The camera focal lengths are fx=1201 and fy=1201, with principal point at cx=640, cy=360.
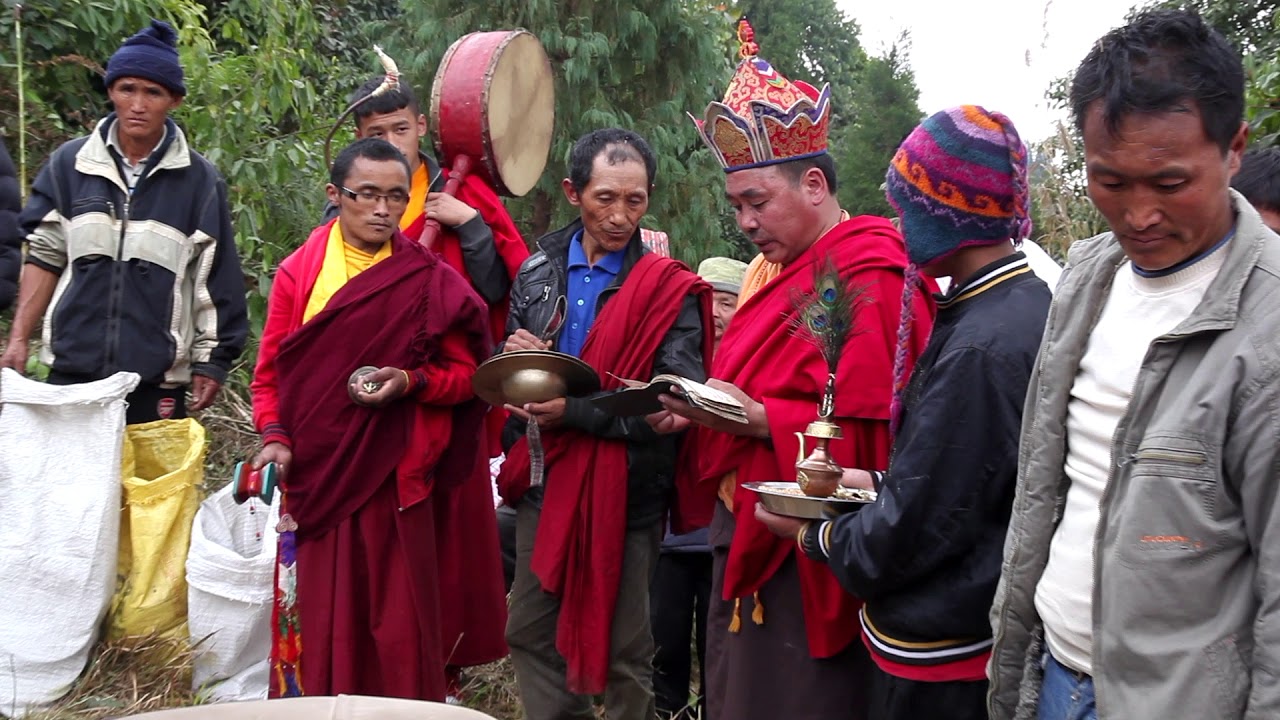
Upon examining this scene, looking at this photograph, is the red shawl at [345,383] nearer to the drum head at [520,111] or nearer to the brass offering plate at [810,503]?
the drum head at [520,111]

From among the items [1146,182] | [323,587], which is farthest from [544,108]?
[1146,182]

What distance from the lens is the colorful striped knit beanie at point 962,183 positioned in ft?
7.46

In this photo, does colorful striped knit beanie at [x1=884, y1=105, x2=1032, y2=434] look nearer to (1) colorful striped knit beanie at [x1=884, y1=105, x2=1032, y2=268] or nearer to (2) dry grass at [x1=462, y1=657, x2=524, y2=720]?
(1) colorful striped knit beanie at [x1=884, y1=105, x2=1032, y2=268]

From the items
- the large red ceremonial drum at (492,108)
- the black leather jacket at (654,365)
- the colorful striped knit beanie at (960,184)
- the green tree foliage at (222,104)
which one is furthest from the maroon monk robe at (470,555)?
the green tree foliage at (222,104)

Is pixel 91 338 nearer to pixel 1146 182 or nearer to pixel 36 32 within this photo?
pixel 36 32

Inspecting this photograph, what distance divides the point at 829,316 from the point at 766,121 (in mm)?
706

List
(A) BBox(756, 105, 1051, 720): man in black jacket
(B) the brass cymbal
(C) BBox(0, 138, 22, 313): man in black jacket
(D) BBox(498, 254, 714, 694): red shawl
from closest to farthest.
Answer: (A) BBox(756, 105, 1051, 720): man in black jacket
(B) the brass cymbal
(D) BBox(498, 254, 714, 694): red shawl
(C) BBox(0, 138, 22, 313): man in black jacket

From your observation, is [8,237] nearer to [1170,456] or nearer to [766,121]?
[766,121]

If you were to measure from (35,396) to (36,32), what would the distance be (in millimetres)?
3400

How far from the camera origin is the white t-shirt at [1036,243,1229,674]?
5.93ft

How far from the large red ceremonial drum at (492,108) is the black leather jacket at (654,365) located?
23.7 inches

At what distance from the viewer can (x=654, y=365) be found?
3.67 m

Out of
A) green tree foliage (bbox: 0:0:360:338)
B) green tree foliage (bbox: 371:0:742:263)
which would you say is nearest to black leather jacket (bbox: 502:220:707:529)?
green tree foliage (bbox: 0:0:360:338)

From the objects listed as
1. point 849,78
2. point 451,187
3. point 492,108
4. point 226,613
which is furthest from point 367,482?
point 849,78
